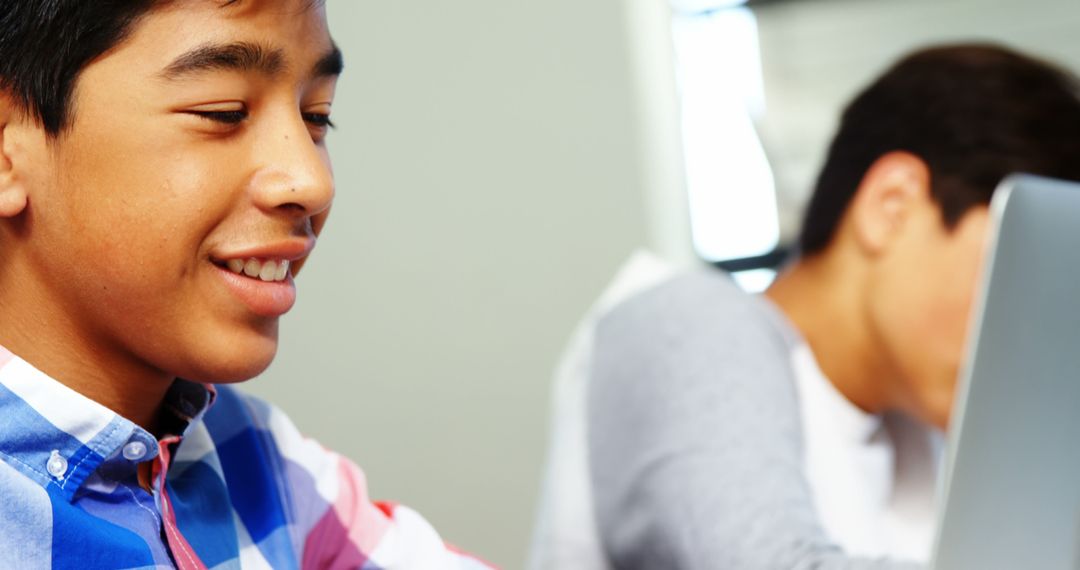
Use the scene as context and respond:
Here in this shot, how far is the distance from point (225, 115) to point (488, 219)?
4.37ft

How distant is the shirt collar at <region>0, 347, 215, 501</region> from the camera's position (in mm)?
684

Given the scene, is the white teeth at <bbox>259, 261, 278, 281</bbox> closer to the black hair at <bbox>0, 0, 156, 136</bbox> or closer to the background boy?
the black hair at <bbox>0, 0, 156, 136</bbox>

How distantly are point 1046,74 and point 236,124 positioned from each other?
0.97 m

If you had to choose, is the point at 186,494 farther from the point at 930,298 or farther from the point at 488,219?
the point at 488,219

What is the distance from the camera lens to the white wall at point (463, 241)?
5.79ft

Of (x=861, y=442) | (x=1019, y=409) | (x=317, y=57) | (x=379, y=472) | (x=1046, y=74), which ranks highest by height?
(x=317, y=57)

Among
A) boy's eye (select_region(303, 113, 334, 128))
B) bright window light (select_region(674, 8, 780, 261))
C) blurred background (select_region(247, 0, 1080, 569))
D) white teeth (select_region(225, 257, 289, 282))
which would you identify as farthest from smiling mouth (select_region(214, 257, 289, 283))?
bright window light (select_region(674, 8, 780, 261))

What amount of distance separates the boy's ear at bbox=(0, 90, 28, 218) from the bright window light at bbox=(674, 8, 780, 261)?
5.75ft

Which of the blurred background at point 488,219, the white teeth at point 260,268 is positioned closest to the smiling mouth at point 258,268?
the white teeth at point 260,268

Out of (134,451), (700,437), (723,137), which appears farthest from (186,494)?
(723,137)

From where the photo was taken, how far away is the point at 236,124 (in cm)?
72

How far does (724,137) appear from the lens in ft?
8.29

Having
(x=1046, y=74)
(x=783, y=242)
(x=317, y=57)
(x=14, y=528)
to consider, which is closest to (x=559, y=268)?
(x=783, y=242)

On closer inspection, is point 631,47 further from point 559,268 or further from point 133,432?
point 133,432
